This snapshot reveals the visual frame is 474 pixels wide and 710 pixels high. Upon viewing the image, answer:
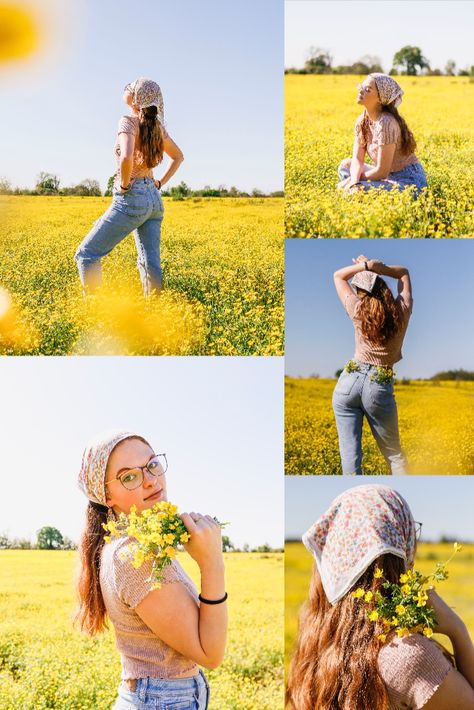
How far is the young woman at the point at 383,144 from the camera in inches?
245

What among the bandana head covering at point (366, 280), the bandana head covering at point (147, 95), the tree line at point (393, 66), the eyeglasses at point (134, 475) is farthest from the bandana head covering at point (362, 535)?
the tree line at point (393, 66)

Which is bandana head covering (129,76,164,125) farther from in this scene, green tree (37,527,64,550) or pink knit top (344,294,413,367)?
green tree (37,527,64,550)

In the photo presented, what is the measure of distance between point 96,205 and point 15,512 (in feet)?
6.35

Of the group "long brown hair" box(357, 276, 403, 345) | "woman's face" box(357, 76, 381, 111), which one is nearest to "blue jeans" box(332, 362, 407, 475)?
"long brown hair" box(357, 276, 403, 345)

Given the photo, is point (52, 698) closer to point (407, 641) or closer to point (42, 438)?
point (42, 438)

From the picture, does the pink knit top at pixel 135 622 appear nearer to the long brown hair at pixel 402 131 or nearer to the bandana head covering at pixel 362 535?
the bandana head covering at pixel 362 535

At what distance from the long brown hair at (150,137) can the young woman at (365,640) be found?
3127 mm

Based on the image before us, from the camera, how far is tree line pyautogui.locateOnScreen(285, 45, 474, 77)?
22.6 ft

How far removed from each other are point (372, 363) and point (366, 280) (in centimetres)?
56

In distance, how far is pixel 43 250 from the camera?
6863 mm

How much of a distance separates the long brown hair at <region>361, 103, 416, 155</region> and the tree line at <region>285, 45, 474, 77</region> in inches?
27.3

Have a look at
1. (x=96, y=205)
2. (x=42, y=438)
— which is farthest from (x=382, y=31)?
(x=42, y=438)

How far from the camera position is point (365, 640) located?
3271mm

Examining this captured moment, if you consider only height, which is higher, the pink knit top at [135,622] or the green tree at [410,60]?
the green tree at [410,60]
